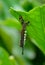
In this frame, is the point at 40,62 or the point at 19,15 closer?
the point at 19,15

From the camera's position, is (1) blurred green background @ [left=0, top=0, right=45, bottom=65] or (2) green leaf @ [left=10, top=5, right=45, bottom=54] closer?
(2) green leaf @ [left=10, top=5, right=45, bottom=54]

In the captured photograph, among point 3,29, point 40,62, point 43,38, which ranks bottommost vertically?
point 40,62

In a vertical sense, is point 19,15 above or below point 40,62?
above

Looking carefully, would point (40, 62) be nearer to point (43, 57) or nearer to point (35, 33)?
point (43, 57)

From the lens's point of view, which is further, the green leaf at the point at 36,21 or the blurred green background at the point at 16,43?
the blurred green background at the point at 16,43

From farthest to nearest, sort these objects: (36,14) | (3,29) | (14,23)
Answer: (3,29) < (14,23) < (36,14)

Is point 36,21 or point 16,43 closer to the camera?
point 36,21

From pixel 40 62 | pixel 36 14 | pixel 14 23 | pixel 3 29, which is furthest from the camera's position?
pixel 3 29

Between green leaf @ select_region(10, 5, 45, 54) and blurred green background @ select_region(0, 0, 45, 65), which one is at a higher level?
green leaf @ select_region(10, 5, 45, 54)

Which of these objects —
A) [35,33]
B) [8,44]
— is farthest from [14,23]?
[35,33]

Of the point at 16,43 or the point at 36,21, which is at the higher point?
the point at 36,21

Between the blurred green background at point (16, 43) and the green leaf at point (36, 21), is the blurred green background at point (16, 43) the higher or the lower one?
the lower one
